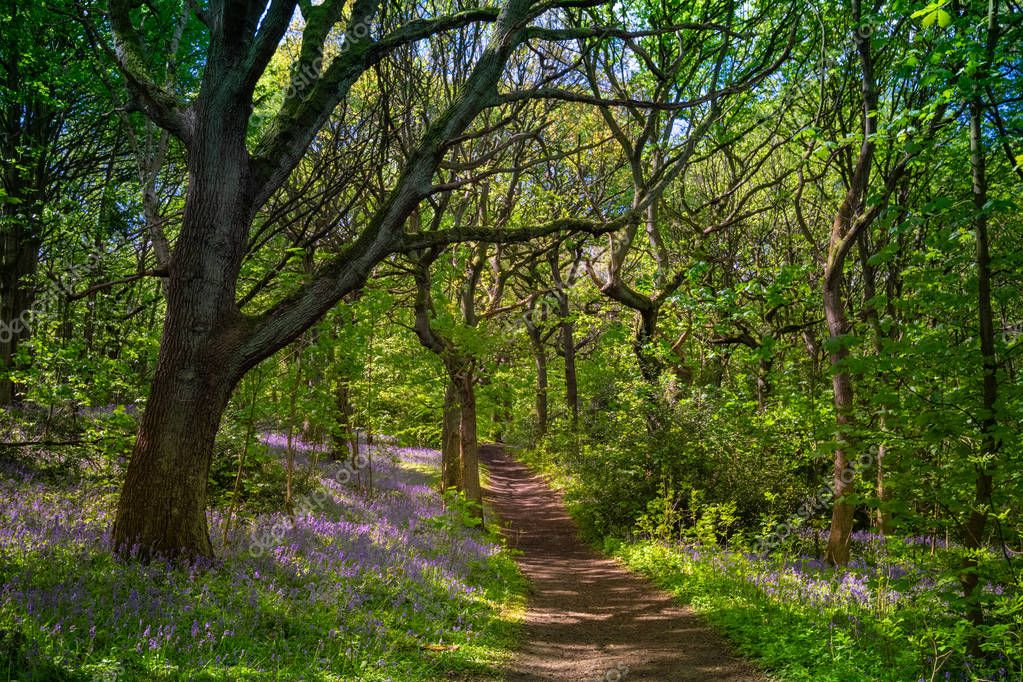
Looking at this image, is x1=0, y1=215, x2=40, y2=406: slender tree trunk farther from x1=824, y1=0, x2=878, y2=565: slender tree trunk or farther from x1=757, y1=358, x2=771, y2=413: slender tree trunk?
x1=757, y1=358, x2=771, y2=413: slender tree trunk

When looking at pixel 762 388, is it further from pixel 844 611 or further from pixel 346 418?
pixel 346 418

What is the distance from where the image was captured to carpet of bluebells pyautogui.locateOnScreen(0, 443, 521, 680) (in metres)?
4.18

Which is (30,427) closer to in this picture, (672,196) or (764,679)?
(764,679)

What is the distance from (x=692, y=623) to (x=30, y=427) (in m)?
11.4

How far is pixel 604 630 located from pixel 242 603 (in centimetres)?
516

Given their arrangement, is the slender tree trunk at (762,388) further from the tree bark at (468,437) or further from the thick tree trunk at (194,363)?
the thick tree trunk at (194,363)

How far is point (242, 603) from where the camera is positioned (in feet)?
18.6

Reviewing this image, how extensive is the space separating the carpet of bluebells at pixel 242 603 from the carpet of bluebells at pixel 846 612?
9.84 ft

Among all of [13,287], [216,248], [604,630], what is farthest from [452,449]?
[216,248]

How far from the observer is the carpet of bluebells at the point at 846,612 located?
5.62 m

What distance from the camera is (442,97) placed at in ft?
46.4

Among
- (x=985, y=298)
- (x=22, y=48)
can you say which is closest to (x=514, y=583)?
(x=985, y=298)

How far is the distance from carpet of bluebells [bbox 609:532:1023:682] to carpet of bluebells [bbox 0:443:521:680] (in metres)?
3.00

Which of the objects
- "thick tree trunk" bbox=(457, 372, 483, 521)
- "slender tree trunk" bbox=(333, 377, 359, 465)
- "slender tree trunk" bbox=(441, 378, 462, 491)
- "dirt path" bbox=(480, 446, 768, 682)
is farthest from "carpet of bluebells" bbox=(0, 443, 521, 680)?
"slender tree trunk" bbox=(441, 378, 462, 491)
